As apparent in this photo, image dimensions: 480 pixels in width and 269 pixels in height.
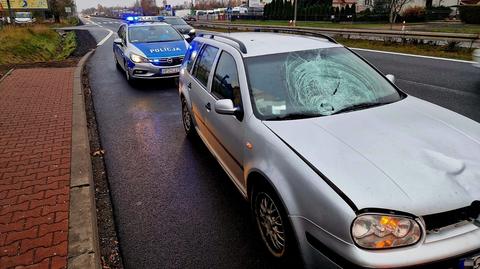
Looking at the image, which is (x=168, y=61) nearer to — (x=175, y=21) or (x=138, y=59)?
(x=138, y=59)

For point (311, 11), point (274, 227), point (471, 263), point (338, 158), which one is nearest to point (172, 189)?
point (274, 227)

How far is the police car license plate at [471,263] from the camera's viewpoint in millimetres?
2178

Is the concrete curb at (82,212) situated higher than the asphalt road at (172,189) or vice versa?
the concrete curb at (82,212)

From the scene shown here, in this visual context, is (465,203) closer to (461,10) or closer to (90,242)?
(90,242)

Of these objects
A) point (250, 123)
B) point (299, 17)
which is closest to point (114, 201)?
point (250, 123)

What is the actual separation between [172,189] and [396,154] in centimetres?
269

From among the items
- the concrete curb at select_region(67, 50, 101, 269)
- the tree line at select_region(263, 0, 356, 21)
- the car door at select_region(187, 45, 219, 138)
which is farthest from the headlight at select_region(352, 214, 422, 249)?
the tree line at select_region(263, 0, 356, 21)

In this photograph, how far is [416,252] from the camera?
2.13 meters

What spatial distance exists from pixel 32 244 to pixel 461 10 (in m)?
39.3

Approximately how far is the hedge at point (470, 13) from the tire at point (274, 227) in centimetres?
3605

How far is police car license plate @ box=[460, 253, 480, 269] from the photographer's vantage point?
85.7 inches

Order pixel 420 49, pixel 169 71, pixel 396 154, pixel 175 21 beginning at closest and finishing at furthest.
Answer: pixel 396 154, pixel 169 71, pixel 420 49, pixel 175 21

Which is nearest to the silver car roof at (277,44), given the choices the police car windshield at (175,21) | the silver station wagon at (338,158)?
the silver station wagon at (338,158)

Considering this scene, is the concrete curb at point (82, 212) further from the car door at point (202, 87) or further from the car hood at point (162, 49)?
the car hood at point (162, 49)
